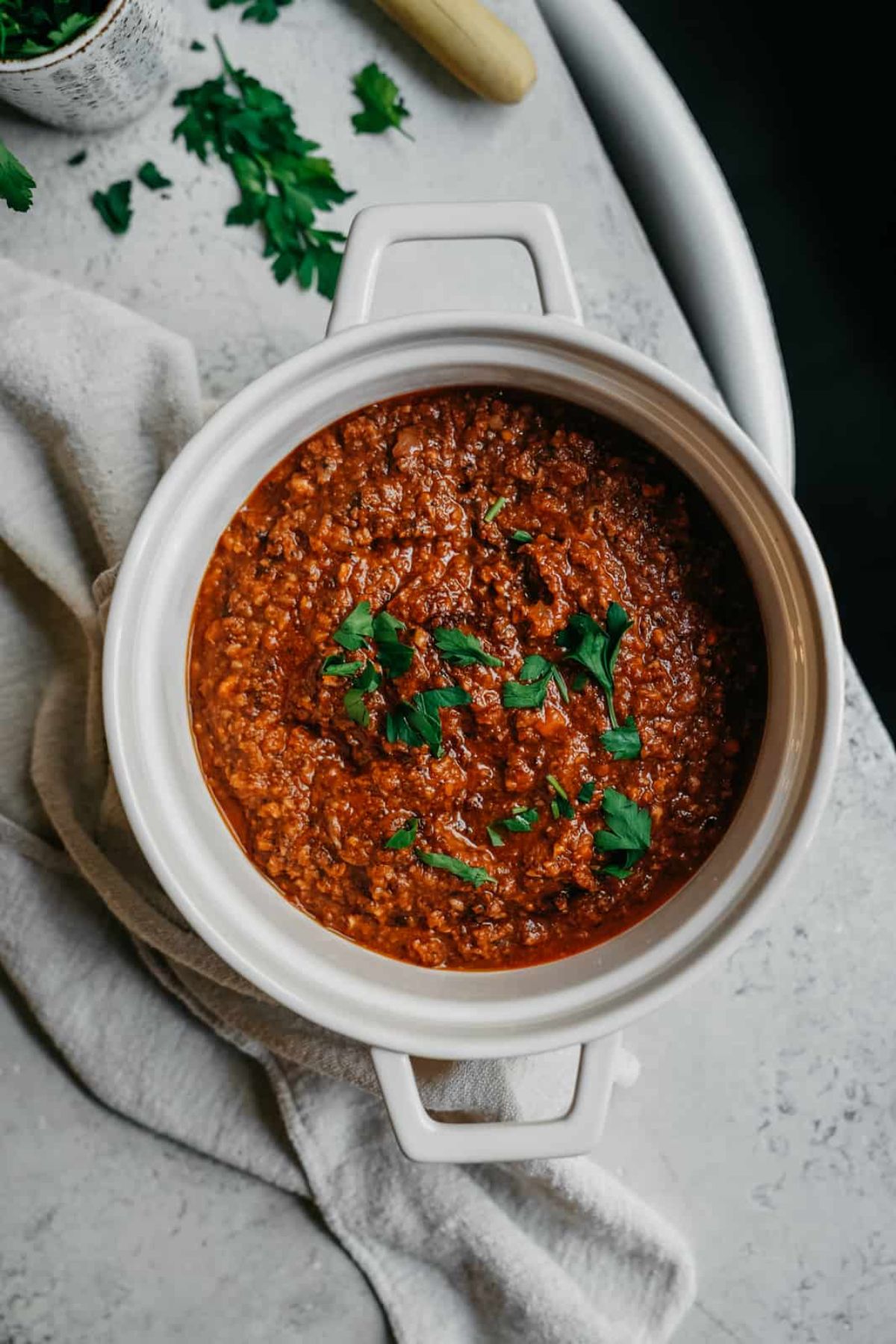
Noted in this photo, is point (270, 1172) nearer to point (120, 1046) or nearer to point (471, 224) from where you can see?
point (120, 1046)

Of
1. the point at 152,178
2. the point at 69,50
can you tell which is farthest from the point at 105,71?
the point at 152,178

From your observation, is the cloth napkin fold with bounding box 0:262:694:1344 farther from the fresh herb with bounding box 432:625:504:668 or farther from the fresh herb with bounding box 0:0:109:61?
the fresh herb with bounding box 432:625:504:668

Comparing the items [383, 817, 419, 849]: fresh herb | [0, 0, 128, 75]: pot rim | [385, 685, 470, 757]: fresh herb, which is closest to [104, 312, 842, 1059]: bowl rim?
[383, 817, 419, 849]: fresh herb

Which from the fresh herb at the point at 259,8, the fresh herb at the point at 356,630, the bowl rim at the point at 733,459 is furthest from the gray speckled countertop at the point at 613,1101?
the fresh herb at the point at 356,630

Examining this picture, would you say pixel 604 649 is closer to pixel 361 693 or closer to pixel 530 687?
pixel 530 687

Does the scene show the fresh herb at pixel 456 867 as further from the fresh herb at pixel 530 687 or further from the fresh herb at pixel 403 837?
the fresh herb at pixel 530 687

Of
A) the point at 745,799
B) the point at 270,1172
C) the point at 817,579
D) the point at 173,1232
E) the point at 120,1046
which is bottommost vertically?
the point at 173,1232

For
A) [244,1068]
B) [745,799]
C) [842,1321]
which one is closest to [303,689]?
[745,799]
